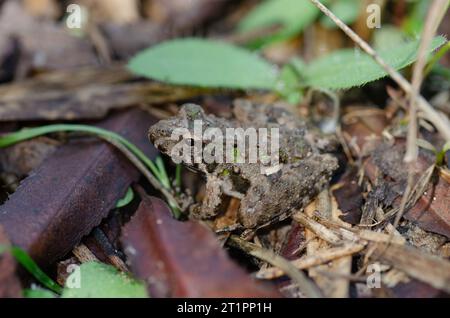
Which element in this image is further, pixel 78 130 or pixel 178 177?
pixel 78 130

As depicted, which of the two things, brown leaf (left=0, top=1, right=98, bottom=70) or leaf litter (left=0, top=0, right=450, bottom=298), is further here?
brown leaf (left=0, top=1, right=98, bottom=70)

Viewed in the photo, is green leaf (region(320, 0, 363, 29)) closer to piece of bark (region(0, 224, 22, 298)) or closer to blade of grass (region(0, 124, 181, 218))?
blade of grass (region(0, 124, 181, 218))

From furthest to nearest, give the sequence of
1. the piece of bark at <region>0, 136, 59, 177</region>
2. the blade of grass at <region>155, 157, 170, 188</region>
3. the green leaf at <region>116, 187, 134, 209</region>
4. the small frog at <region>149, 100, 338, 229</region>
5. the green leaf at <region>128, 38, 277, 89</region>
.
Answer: the green leaf at <region>128, 38, 277, 89</region>, the piece of bark at <region>0, 136, 59, 177</region>, the blade of grass at <region>155, 157, 170, 188</region>, the green leaf at <region>116, 187, 134, 209</region>, the small frog at <region>149, 100, 338, 229</region>

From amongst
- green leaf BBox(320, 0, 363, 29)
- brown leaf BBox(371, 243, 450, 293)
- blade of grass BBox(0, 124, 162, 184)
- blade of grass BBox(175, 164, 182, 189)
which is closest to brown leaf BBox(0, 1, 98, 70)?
blade of grass BBox(0, 124, 162, 184)

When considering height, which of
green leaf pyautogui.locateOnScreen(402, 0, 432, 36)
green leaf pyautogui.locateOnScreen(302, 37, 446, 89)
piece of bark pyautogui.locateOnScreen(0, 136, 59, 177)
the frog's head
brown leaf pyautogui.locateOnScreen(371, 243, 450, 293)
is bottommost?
brown leaf pyautogui.locateOnScreen(371, 243, 450, 293)

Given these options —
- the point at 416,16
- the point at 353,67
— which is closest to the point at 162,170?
the point at 353,67

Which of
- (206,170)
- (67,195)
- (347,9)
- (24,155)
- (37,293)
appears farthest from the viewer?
(347,9)

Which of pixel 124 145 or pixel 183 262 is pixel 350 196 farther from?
pixel 124 145
